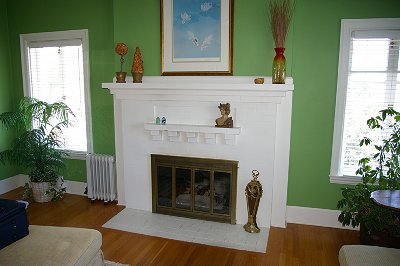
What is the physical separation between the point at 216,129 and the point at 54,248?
188 centimetres

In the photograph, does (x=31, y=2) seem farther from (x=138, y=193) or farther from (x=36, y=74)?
(x=138, y=193)

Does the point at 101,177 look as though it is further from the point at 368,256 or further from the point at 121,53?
the point at 368,256

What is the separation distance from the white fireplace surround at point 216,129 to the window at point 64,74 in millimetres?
737

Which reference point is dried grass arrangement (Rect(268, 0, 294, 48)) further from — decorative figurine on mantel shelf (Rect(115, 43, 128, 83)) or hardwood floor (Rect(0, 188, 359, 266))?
hardwood floor (Rect(0, 188, 359, 266))

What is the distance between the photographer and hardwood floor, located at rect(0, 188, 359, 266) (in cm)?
281

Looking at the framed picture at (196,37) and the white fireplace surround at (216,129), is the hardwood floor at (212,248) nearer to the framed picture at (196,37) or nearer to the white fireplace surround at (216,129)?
the white fireplace surround at (216,129)

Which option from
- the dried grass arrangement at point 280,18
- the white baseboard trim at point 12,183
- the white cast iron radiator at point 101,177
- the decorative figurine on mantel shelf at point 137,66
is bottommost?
the white baseboard trim at point 12,183

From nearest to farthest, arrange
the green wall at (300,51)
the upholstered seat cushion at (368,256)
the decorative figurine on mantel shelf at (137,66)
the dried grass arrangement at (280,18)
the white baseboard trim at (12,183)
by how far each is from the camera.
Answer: the upholstered seat cushion at (368,256), the dried grass arrangement at (280,18), the green wall at (300,51), the decorative figurine on mantel shelf at (137,66), the white baseboard trim at (12,183)

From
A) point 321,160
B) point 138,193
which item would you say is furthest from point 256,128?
point 138,193

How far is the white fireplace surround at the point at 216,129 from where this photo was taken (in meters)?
3.30

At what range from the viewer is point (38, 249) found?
6.61 feet

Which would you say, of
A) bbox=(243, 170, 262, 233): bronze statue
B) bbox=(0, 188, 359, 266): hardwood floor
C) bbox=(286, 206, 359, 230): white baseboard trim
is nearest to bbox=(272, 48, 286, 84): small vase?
bbox=(243, 170, 262, 233): bronze statue

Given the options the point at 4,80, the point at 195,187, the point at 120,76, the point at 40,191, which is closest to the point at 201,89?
the point at 120,76

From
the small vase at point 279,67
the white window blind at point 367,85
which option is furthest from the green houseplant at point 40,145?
the white window blind at point 367,85
